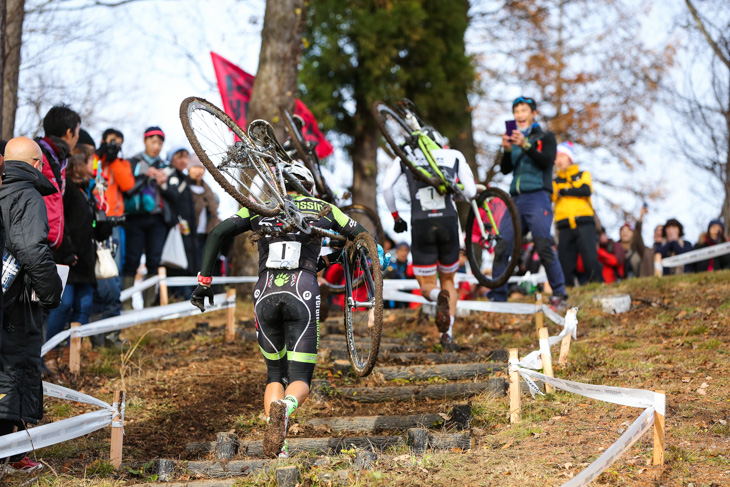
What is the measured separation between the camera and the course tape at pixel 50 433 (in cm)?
450

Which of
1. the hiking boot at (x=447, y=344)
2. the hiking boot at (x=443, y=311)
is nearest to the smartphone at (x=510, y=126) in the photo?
the hiking boot at (x=443, y=311)

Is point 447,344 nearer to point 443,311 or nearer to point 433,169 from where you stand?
point 443,311

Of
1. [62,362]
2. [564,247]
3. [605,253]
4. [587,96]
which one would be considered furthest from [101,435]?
[587,96]

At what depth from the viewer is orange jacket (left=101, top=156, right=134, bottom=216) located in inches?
352

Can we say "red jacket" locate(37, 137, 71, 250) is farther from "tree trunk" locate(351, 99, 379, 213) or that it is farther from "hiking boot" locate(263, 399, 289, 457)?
"tree trunk" locate(351, 99, 379, 213)

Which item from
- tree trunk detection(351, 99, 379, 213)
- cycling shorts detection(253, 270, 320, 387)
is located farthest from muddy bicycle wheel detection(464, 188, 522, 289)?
tree trunk detection(351, 99, 379, 213)

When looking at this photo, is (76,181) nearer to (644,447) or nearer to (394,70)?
(644,447)

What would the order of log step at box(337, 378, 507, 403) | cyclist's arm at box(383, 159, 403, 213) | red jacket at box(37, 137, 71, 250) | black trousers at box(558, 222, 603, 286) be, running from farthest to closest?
black trousers at box(558, 222, 603, 286) → cyclist's arm at box(383, 159, 403, 213) → log step at box(337, 378, 507, 403) → red jacket at box(37, 137, 71, 250)

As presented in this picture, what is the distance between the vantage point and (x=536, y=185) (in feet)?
30.1

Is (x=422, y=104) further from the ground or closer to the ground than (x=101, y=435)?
further from the ground

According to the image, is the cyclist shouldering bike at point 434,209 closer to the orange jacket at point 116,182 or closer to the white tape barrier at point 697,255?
the orange jacket at point 116,182

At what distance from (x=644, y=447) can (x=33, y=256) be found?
409 cm

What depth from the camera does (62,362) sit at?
7.94 meters

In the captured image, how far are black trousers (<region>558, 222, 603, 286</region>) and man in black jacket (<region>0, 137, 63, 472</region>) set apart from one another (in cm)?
776
